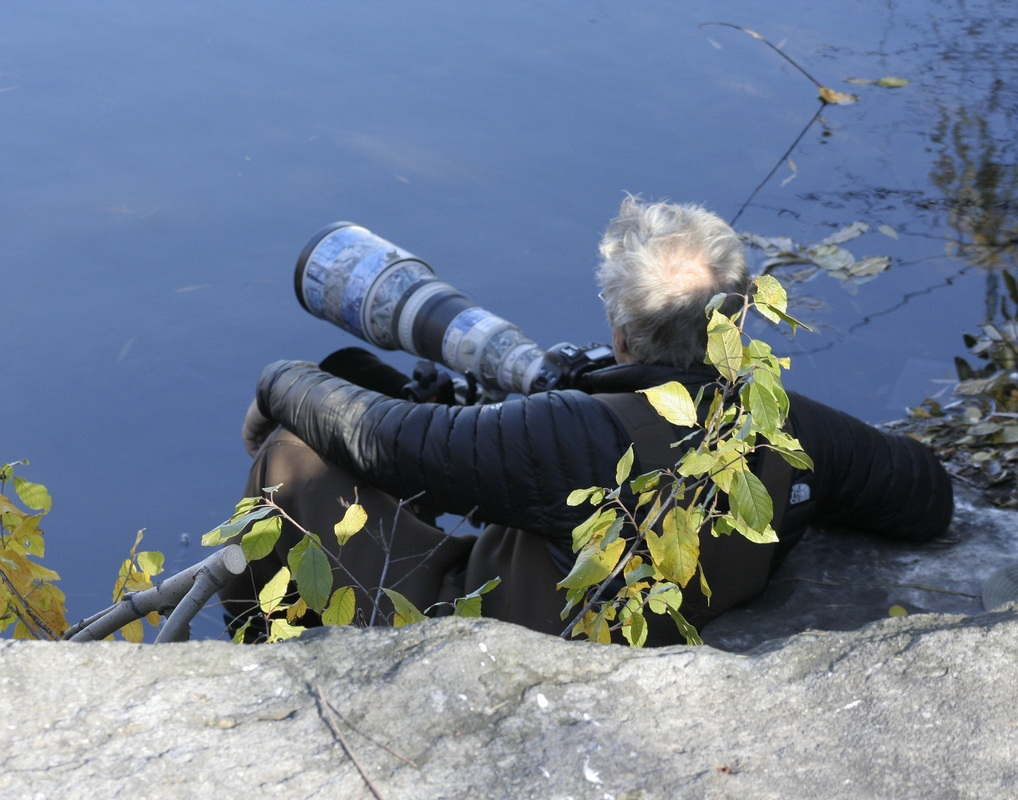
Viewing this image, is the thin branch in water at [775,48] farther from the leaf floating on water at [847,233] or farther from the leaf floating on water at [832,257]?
the leaf floating on water at [832,257]

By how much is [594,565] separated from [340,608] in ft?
0.93

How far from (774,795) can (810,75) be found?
462 cm

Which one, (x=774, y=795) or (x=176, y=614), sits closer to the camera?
(x=774, y=795)

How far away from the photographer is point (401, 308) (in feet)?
8.91

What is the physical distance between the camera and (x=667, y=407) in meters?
1.13

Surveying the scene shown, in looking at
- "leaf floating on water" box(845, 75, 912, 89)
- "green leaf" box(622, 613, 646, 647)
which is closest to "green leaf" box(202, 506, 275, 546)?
"green leaf" box(622, 613, 646, 647)

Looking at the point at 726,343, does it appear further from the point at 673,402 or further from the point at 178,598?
the point at 178,598

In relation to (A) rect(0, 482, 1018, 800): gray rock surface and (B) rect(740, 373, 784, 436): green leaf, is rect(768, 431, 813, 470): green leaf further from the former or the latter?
(A) rect(0, 482, 1018, 800): gray rock surface

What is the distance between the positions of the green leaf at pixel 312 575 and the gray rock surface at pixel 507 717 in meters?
0.15

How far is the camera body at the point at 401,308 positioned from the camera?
8.59 ft

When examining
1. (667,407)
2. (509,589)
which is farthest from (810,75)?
(667,407)

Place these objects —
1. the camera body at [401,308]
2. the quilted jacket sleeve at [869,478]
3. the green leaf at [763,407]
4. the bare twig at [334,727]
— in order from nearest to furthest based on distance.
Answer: the bare twig at [334,727]
the green leaf at [763,407]
the quilted jacket sleeve at [869,478]
the camera body at [401,308]

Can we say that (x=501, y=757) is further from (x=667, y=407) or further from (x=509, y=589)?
(x=509, y=589)

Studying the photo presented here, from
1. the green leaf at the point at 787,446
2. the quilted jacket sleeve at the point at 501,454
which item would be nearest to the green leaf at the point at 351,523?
the green leaf at the point at 787,446
